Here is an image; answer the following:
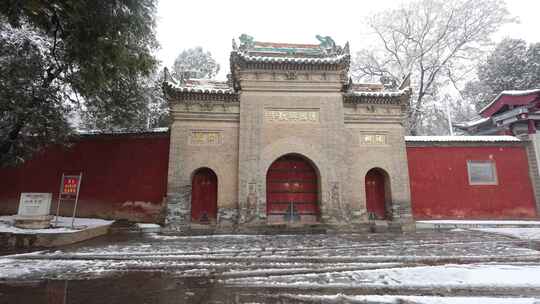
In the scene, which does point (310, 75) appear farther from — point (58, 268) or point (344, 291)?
point (58, 268)

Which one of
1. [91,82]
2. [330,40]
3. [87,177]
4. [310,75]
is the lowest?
[87,177]

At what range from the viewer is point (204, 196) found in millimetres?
10031

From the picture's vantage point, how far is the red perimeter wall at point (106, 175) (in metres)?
10.0

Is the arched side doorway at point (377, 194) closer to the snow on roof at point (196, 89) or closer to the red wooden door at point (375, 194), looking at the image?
the red wooden door at point (375, 194)

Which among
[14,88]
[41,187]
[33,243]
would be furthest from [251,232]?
[41,187]

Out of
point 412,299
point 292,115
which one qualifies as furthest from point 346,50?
point 412,299

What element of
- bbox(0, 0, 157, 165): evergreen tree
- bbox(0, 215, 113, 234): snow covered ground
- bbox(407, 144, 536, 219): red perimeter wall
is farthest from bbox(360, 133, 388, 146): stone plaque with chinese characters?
bbox(0, 215, 113, 234): snow covered ground

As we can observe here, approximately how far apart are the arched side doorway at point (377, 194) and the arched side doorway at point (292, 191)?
7.17 feet

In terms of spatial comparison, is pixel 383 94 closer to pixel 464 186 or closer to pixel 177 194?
pixel 464 186

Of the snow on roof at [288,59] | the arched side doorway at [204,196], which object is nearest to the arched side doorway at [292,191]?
the arched side doorway at [204,196]

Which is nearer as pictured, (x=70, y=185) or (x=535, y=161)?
(x=70, y=185)

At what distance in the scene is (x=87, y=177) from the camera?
34.0 feet

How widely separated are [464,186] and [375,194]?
→ 11.6 feet

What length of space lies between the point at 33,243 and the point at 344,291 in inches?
302
